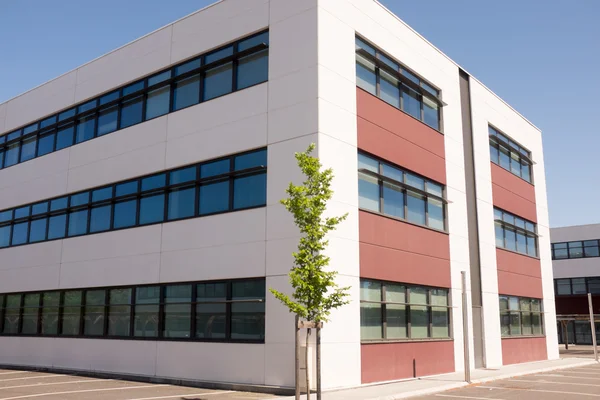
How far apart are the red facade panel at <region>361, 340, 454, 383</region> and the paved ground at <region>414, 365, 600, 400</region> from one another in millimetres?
2607

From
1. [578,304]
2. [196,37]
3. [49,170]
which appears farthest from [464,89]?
[578,304]

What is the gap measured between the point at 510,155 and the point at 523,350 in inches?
437

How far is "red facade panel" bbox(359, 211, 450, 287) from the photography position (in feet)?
71.5

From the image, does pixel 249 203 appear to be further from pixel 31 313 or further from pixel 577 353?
pixel 577 353

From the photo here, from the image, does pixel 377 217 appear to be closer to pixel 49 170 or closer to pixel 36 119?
pixel 49 170

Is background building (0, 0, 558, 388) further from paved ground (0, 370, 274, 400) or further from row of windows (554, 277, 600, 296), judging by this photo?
row of windows (554, 277, 600, 296)

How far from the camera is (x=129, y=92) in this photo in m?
27.2

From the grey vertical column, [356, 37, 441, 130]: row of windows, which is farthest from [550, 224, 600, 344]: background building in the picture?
[356, 37, 441, 130]: row of windows

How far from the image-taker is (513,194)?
34906mm

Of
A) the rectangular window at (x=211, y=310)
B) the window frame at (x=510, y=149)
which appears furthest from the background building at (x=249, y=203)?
the window frame at (x=510, y=149)

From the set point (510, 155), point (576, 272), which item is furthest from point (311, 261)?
point (576, 272)

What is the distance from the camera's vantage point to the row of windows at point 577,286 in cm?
6144

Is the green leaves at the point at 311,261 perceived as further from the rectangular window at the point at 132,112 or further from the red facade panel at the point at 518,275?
the red facade panel at the point at 518,275

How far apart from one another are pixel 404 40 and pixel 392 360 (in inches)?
526
